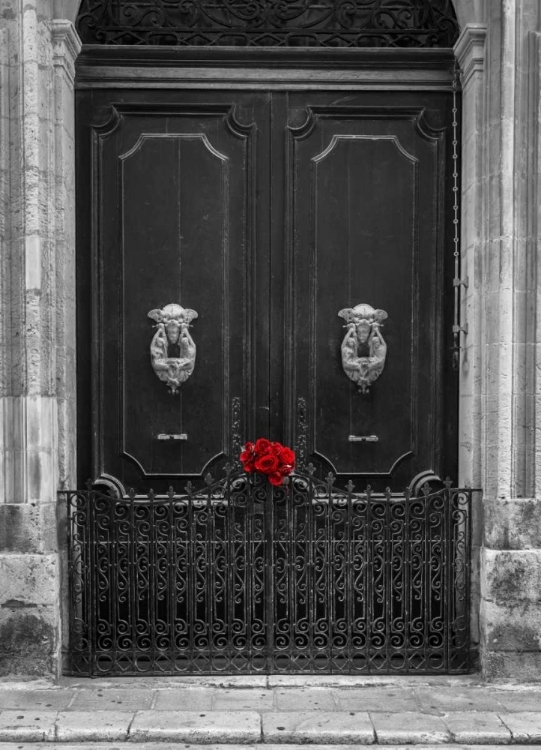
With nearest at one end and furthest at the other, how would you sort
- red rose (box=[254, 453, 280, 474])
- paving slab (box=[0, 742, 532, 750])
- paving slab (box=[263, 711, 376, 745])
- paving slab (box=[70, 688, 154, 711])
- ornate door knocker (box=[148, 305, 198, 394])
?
1. paving slab (box=[0, 742, 532, 750])
2. paving slab (box=[263, 711, 376, 745])
3. paving slab (box=[70, 688, 154, 711])
4. red rose (box=[254, 453, 280, 474])
5. ornate door knocker (box=[148, 305, 198, 394])

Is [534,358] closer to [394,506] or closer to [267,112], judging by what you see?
[394,506]

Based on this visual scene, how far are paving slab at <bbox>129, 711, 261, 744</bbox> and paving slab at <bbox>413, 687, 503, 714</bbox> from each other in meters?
1.05

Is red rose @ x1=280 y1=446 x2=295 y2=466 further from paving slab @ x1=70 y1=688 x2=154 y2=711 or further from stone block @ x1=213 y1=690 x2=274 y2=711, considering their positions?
paving slab @ x1=70 y1=688 x2=154 y2=711

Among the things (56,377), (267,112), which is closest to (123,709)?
(56,377)

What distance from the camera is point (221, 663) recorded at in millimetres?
6203

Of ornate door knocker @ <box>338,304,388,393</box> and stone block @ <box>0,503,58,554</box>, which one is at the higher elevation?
ornate door knocker @ <box>338,304,388,393</box>

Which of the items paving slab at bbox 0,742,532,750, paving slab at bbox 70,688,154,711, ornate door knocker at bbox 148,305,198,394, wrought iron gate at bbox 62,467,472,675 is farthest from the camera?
ornate door knocker at bbox 148,305,198,394

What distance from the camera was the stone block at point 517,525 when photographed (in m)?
5.93

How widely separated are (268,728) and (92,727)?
969 millimetres

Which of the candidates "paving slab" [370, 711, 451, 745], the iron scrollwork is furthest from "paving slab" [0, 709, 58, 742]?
the iron scrollwork

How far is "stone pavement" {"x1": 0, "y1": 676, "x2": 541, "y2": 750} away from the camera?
5.15 meters

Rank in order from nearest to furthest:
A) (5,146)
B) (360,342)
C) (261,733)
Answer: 1. (261,733)
2. (5,146)
3. (360,342)

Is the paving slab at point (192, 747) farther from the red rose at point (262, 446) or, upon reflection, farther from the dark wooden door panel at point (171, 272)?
the dark wooden door panel at point (171, 272)

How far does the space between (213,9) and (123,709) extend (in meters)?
4.58
